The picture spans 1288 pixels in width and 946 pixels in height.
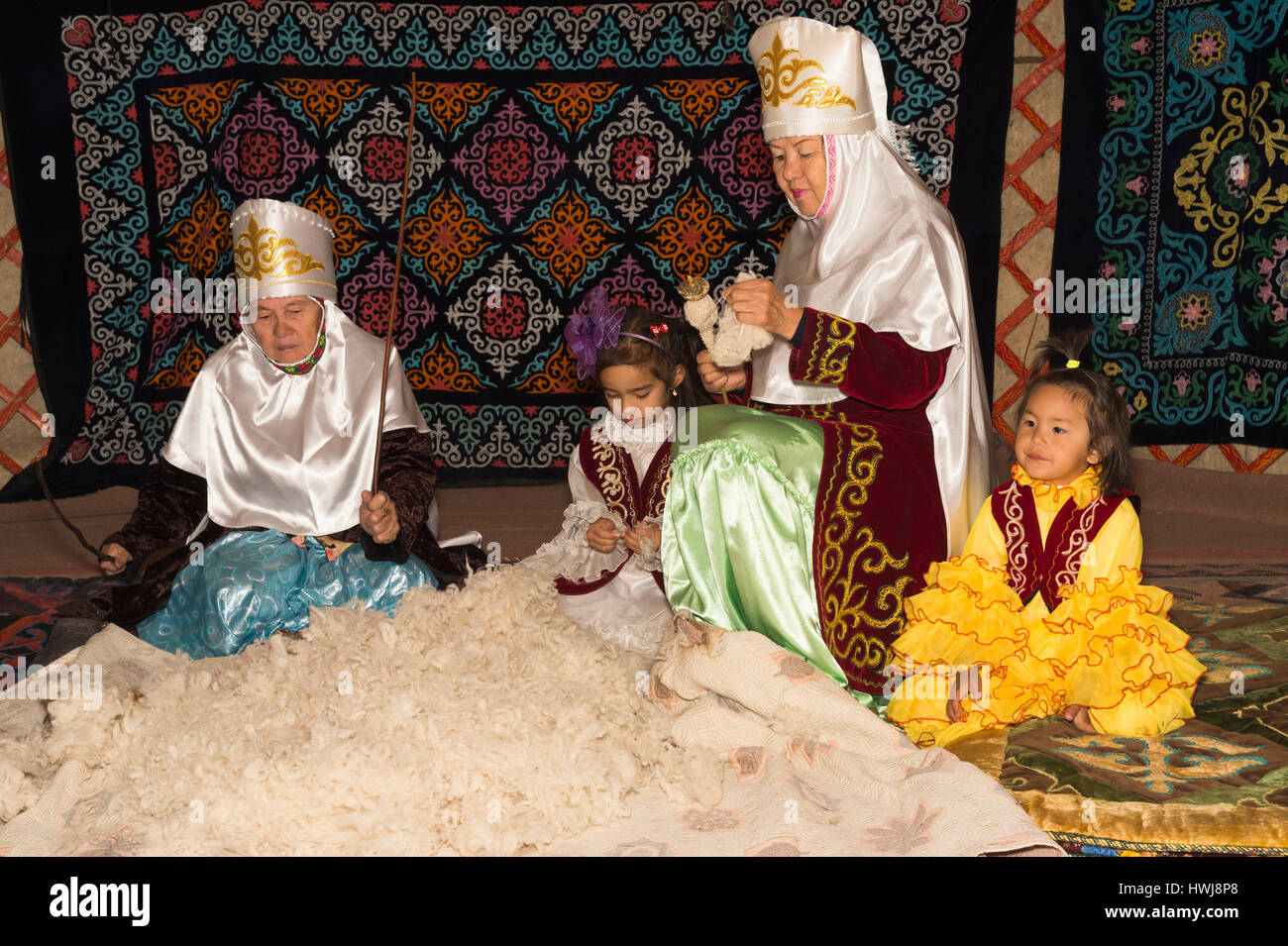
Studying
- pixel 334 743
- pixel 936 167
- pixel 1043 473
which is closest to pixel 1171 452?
pixel 936 167

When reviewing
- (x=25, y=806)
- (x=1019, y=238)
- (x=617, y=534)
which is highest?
(x=1019, y=238)

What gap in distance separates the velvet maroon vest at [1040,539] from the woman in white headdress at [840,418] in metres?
0.11

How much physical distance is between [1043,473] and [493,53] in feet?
9.55

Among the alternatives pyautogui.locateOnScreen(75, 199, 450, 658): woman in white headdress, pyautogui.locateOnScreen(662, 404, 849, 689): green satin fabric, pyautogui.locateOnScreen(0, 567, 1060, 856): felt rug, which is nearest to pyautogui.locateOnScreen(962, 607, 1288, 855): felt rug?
pyautogui.locateOnScreen(0, 567, 1060, 856): felt rug

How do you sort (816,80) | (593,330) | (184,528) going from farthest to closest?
1. (184,528)
2. (593,330)
3. (816,80)

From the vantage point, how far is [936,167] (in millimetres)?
4539

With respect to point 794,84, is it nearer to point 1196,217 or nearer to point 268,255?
point 268,255

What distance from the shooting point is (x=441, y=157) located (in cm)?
461

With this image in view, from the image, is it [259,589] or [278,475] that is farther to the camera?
[278,475]

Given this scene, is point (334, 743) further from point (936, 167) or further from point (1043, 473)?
point (936, 167)

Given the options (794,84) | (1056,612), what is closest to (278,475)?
(794,84)

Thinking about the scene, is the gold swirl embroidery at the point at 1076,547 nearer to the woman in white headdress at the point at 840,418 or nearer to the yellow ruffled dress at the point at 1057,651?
the yellow ruffled dress at the point at 1057,651

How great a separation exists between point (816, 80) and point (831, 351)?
554 millimetres

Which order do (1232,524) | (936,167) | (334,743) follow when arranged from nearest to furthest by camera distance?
(334,743) → (1232,524) → (936,167)
